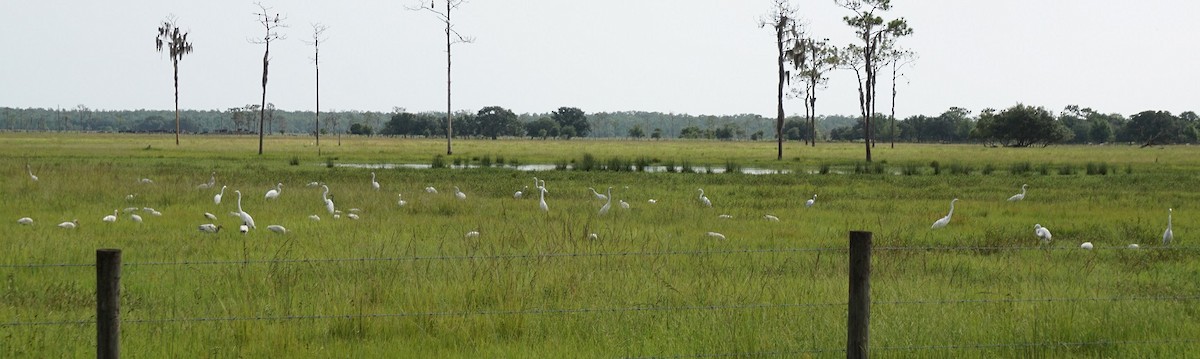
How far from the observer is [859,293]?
246 inches

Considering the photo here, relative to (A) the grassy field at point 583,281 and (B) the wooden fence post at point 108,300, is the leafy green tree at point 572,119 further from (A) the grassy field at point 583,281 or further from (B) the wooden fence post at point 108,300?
(B) the wooden fence post at point 108,300

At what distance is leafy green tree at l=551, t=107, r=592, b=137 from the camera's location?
181125 millimetres

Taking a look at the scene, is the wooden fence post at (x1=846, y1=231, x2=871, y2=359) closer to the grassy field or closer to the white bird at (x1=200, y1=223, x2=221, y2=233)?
the grassy field

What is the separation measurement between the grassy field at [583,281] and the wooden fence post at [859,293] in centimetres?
131

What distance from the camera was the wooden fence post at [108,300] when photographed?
17.8ft

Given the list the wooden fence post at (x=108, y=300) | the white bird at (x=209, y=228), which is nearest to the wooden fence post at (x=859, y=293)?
the wooden fence post at (x=108, y=300)

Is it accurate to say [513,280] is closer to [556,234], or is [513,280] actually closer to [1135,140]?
[556,234]

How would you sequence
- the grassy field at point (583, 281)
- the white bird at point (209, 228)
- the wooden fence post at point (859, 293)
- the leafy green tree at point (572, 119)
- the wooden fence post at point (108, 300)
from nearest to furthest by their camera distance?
the wooden fence post at point (108, 300) < the wooden fence post at point (859, 293) < the grassy field at point (583, 281) < the white bird at point (209, 228) < the leafy green tree at point (572, 119)

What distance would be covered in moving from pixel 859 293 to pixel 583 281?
173 inches

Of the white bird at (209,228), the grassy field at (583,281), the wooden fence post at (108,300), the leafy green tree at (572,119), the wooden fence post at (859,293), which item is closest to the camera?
the wooden fence post at (108,300)

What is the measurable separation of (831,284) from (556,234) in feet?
17.5

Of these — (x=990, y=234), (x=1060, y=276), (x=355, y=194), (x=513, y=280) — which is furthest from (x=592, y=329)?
(x=355, y=194)

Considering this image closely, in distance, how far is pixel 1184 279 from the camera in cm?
1156

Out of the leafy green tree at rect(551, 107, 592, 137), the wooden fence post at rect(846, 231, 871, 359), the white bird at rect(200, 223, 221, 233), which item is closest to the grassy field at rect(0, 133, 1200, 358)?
the white bird at rect(200, 223, 221, 233)
